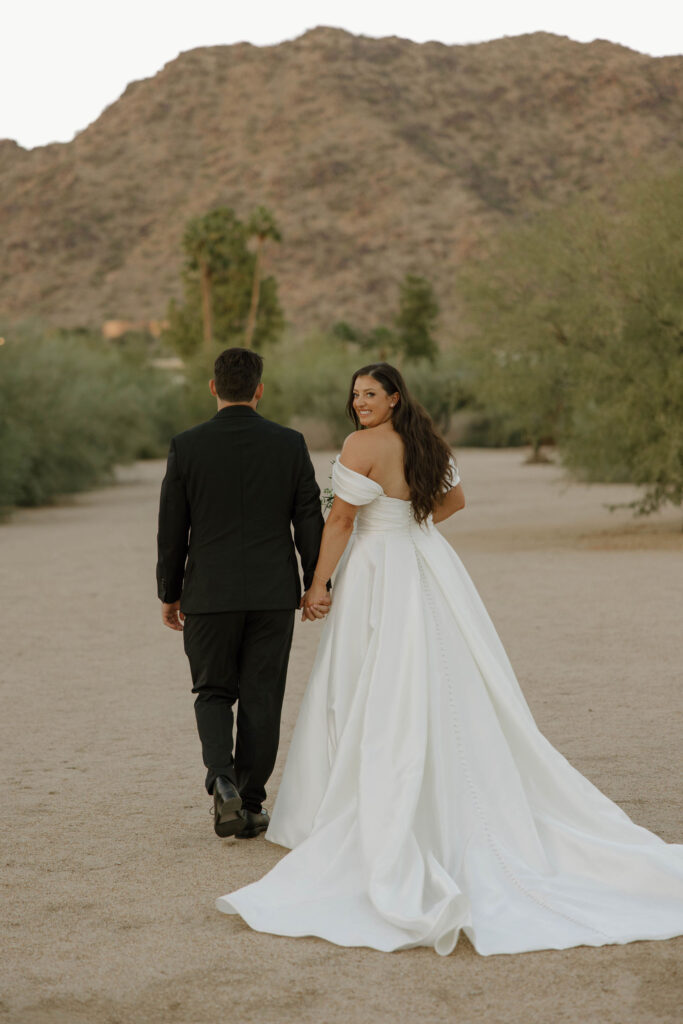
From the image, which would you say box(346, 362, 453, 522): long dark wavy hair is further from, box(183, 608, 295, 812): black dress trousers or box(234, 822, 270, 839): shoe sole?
box(234, 822, 270, 839): shoe sole

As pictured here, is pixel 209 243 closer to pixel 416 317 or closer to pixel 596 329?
pixel 416 317

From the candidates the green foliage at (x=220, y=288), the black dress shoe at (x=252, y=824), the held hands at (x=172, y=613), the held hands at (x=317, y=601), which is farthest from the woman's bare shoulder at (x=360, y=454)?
the green foliage at (x=220, y=288)

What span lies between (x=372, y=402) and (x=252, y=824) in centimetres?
181

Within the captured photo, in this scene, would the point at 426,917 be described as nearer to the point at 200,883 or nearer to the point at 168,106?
the point at 200,883

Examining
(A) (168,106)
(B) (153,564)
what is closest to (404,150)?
(A) (168,106)

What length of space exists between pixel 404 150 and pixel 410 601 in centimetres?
12658

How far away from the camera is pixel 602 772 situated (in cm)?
668

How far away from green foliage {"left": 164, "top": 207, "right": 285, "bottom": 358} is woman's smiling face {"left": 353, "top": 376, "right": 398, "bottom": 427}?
193ft

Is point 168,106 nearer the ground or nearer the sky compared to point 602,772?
nearer the sky

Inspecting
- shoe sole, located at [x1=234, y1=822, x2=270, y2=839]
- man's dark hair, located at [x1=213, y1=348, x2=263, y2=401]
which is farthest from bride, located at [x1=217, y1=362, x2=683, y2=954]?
man's dark hair, located at [x1=213, y1=348, x2=263, y2=401]

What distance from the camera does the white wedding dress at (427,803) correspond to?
4469 mm

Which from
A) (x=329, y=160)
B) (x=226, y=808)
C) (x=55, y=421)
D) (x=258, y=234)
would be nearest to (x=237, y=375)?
(x=226, y=808)

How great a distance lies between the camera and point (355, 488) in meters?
5.17

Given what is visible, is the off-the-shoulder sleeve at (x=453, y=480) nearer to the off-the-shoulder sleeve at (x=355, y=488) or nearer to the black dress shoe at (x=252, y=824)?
the off-the-shoulder sleeve at (x=355, y=488)
